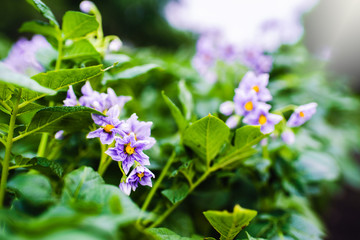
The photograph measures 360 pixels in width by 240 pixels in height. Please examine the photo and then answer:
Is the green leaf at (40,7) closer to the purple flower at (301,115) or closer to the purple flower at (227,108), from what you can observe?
the purple flower at (227,108)

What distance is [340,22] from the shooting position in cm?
493

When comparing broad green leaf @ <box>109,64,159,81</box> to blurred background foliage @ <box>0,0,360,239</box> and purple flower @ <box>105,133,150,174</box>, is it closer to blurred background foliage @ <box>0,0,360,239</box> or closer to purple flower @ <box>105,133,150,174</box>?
blurred background foliage @ <box>0,0,360,239</box>

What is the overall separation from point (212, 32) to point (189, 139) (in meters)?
2.05

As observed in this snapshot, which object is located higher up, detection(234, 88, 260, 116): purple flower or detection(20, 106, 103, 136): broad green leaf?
detection(234, 88, 260, 116): purple flower

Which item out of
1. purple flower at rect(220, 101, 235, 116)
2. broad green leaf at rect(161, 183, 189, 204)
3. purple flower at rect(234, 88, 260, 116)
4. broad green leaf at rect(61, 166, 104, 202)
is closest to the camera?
broad green leaf at rect(61, 166, 104, 202)

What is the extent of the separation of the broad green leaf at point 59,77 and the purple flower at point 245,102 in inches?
19.7

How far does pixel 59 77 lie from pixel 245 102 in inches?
23.6

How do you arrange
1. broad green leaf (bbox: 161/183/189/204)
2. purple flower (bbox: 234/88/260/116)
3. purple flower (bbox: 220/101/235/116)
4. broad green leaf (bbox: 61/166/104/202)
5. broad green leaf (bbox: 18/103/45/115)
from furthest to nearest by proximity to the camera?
1. purple flower (bbox: 220/101/235/116)
2. purple flower (bbox: 234/88/260/116)
3. broad green leaf (bbox: 161/183/189/204)
4. broad green leaf (bbox: 18/103/45/115)
5. broad green leaf (bbox: 61/166/104/202)

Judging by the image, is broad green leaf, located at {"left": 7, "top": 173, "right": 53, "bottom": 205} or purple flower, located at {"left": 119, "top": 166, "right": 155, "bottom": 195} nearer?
broad green leaf, located at {"left": 7, "top": 173, "right": 53, "bottom": 205}

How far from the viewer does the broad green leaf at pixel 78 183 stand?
607 millimetres

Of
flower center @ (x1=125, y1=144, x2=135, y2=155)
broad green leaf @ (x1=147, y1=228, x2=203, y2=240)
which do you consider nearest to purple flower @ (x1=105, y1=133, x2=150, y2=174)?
flower center @ (x1=125, y1=144, x2=135, y2=155)

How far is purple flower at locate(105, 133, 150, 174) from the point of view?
2.39 ft

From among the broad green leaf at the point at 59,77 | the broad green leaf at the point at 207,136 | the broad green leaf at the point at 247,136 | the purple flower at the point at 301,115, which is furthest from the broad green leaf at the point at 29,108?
the purple flower at the point at 301,115

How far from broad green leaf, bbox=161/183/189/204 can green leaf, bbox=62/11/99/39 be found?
0.56 metres
